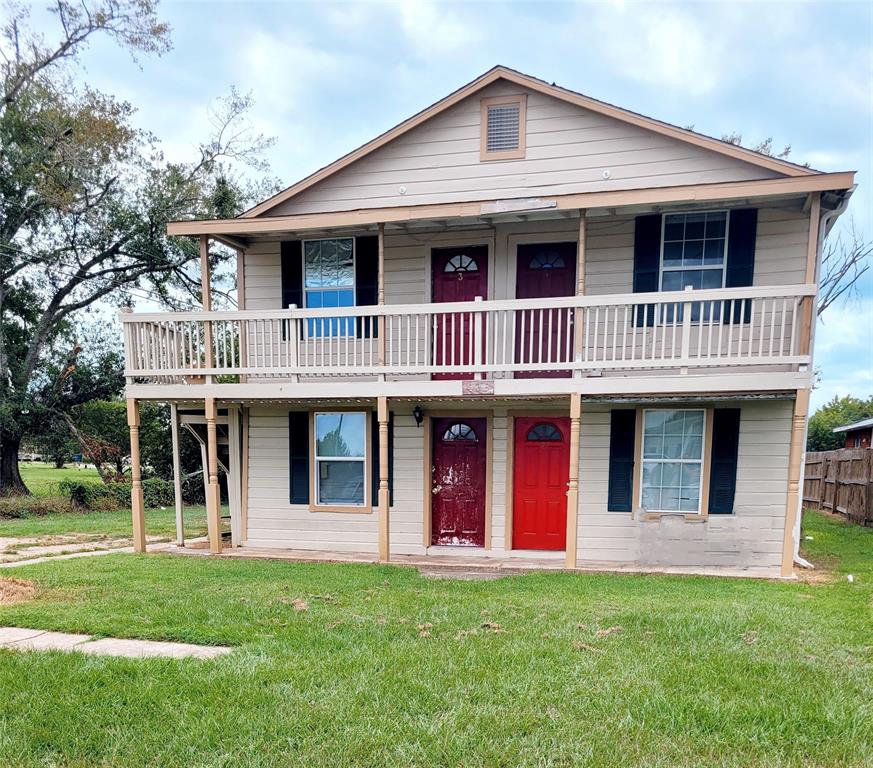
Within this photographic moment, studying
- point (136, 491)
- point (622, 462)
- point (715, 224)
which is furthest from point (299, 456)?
point (715, 224)

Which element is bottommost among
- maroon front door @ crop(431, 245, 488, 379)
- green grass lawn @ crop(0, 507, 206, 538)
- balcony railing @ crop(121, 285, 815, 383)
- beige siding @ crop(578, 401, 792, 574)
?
green grass lawn @ crop(0, 507, 206, 538)

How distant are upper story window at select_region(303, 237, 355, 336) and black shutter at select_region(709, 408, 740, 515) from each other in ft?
18.7

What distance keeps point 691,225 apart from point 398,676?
6833mm

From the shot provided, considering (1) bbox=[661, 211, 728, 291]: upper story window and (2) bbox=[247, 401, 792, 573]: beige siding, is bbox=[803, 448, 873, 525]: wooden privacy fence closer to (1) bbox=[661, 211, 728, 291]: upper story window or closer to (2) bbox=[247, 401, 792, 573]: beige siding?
(2) bbox=[247, 401, 792, 573]: beige siding

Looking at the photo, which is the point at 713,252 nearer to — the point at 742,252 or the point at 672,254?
the point at 742,252

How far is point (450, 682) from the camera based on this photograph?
10.4 feet

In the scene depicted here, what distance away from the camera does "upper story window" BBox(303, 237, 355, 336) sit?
26.8 ft

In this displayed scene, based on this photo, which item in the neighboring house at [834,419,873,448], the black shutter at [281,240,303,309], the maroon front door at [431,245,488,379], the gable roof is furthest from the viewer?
the neighboring house at [834,419,873,448]

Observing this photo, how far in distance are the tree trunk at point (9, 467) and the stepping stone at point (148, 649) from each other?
1449 cm

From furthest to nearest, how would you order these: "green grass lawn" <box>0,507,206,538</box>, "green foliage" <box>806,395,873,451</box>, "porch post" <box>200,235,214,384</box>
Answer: "green foliage" <box>806,395,873,451</box> < "green grass lawn" <box>0,507,206,538</box> < "porch post" <box>200,235,214,384</box>

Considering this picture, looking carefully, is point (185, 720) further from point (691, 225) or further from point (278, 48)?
point (278, 48)

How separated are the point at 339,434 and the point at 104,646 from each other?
15.6 feet

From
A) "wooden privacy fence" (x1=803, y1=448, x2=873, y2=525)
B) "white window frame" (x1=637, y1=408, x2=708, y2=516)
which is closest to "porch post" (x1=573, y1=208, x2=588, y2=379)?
"white window frame" (x1=637, y1=408, x2=708, y2=516)

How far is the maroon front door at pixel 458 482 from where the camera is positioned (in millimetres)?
8031
